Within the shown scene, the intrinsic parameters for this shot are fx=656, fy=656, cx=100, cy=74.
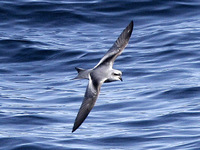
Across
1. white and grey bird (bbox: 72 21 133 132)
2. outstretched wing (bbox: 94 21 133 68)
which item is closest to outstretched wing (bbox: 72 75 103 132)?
white and grey bird (bbox: 72 21 133 132)

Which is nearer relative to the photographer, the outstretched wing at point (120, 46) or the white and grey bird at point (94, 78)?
the white and grey bird at point (94, 78)

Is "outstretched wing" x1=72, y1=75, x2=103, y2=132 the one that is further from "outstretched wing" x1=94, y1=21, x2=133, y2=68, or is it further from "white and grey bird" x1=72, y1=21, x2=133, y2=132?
"outstretched wing" x1=94, y1=21, x2=133, y2=68

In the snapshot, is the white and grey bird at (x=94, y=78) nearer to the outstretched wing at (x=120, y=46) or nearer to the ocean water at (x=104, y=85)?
the outstretched wing at (x=120, y=46)

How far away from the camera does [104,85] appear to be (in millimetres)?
13062

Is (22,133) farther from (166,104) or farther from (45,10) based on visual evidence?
(45,10)

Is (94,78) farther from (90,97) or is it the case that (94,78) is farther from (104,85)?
(104,85)

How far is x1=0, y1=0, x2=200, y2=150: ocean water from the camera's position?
A: 10.5 m

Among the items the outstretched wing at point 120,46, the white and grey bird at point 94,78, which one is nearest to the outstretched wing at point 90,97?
the white and grey bird at point 94,78

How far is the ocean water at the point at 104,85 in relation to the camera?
34.5 ft

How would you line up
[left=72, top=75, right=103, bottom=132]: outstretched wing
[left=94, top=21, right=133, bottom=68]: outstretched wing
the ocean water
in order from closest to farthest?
[left=72, top=75, right=103, bottom=132]: outstretched wing, [left=94, top=21, right=133, bottom=68]: outstretched wing, the ocean water

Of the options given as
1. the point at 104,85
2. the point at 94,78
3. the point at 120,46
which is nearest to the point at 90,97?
the point at 94,78

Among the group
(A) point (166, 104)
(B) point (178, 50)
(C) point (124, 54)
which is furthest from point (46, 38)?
(A) point (166, 104)

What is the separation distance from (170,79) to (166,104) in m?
1.27

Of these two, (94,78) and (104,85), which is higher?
(94,78)
